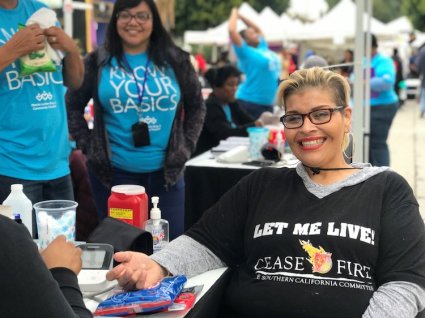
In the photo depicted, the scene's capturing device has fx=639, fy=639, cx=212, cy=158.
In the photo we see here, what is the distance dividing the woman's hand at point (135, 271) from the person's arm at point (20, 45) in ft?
3.80

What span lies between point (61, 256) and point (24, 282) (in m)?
0.29

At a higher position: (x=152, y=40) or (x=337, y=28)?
(x=337, y=28)

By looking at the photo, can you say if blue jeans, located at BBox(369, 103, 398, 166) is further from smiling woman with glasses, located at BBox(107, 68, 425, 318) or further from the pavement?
smiling woman with glasses, located at BBox(107, 68, 425, 318)

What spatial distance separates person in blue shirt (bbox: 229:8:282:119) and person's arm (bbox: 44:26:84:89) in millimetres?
4016

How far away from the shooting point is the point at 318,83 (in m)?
2.17

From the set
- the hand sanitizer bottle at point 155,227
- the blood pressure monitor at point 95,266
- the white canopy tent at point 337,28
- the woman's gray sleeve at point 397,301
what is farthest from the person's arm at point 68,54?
the white canopy tent at point 337,28

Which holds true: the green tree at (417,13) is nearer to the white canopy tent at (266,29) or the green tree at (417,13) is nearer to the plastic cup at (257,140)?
the white canopy tent at (266,29)

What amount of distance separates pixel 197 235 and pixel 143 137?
1248mm

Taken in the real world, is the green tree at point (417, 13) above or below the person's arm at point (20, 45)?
above

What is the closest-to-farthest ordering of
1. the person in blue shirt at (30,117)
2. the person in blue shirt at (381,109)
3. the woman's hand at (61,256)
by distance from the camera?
the woman's hand at (61,256)
the person in blue shirt at (30,117)
the person in blue shirt at (381,109)

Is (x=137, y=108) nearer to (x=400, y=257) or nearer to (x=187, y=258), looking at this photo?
(x=187, y=258)

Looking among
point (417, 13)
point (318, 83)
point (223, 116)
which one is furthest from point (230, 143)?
point (417, 13)

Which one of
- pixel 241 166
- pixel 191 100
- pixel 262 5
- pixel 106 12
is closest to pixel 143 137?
pixel 191 100

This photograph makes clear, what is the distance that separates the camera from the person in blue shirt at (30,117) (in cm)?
282
